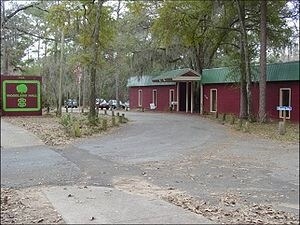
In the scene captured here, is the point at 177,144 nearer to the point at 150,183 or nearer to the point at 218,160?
the point at 218,160

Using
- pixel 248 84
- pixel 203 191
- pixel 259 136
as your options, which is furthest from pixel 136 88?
pixel 203 191

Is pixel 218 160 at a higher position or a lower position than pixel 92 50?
lower

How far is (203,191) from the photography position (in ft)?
20.4

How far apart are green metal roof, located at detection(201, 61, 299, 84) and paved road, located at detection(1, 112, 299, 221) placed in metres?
7.56

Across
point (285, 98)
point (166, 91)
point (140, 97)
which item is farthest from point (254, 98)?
point (140, 97)

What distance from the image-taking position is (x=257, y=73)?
2266 cm

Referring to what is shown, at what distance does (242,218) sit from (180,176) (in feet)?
9.36

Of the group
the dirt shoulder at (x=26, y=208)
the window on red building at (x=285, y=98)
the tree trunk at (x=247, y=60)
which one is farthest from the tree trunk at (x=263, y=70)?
the dirt shoulder at (x=26, y=208)

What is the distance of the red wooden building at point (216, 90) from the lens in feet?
64.8

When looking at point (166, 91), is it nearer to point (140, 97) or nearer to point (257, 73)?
point (140, 97)

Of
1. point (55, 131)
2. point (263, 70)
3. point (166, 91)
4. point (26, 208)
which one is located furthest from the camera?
point (166, 91)

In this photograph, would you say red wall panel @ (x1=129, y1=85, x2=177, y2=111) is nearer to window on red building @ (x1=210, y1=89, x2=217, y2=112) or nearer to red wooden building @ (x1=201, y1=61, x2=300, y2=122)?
window on red building @ (x1=210, y1=89, x2=217, y2=112)

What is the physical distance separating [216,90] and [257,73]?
13.6ft

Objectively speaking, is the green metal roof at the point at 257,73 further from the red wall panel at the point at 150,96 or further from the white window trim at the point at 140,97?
the white window trim at the point at 140,97
